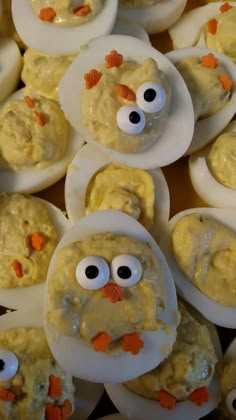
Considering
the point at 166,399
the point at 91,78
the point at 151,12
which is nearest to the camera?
the point at 166,399

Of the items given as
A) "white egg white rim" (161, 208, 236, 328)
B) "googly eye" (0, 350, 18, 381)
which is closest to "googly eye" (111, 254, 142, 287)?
"white egg white rim" (161, 208, 236, 328)

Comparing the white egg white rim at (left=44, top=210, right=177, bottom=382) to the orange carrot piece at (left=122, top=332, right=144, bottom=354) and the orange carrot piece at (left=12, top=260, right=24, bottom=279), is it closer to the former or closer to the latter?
the orange carrot piece at (left=122, top=332, right=144, bottom=354)

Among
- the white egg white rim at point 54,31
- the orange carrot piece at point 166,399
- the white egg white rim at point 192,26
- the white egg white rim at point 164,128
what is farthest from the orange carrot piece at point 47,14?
the orange carrot piece at point 166,399

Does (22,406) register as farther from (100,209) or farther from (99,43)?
(99,43)

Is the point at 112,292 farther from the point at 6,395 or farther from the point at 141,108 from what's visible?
the point at 141,108

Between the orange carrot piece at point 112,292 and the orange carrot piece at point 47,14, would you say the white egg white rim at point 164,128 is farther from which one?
the orange carrot piece at point 112,292

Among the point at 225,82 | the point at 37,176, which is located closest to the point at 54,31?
the point at 37,176
